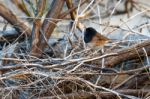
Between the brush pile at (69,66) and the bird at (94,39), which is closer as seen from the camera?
the brush pile at (69,66)

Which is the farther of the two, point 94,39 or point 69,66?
point 94,39

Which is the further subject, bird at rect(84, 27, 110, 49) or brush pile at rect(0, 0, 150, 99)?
bird at rect(84, 27, 110, 49)

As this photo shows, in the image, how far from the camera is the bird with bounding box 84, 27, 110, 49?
5.24 ft

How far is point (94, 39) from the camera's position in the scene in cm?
161

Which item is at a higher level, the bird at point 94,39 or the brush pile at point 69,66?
the bird at point 94,39

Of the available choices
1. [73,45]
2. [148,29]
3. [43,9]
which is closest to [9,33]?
[43,9]

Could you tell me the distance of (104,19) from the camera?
7.30 feet

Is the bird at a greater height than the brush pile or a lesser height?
greater

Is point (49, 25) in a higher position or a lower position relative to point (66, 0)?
lower

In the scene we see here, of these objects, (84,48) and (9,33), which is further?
(9,33)

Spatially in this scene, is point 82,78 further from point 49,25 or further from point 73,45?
point 49,25

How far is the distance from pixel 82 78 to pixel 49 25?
43 cm

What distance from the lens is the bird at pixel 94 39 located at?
5.24 feet

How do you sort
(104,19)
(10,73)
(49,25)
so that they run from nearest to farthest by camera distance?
(10,73) → (49,25) → (104,19)
